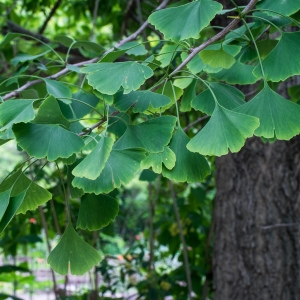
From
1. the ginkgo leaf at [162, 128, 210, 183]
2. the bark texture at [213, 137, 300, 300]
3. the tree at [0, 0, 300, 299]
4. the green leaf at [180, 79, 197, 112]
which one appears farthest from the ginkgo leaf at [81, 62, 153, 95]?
the bark texture at [213, 137, 300, 300]

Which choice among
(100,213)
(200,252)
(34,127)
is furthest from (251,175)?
(34,127)

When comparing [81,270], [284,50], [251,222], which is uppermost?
[284,50]

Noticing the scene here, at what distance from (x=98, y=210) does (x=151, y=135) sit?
144mm

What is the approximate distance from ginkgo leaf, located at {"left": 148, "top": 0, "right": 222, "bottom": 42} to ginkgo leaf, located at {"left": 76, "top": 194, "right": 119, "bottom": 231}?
0.25 metres

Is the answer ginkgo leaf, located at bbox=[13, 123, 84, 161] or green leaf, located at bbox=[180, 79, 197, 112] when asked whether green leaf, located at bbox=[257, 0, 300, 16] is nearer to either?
green leaf, located at bbox=[180, 79, 197, 112]

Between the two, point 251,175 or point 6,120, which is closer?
point 6,120

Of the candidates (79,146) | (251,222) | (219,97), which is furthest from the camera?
(251,222)

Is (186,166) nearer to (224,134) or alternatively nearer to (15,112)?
(224,134)

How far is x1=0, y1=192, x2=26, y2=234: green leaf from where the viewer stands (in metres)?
0.60

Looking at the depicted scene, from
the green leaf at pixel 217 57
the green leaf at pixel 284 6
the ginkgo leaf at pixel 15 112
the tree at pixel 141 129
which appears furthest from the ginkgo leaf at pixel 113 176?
the green leaf at pixel 284 6

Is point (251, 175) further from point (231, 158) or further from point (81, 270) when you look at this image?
point (81, 270)

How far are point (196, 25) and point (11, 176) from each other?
1.12ft

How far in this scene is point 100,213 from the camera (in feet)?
2.28

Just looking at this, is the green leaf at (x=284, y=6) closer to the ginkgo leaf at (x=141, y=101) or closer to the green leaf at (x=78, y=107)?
the ginkgo leaf at (x=141, y=101)
